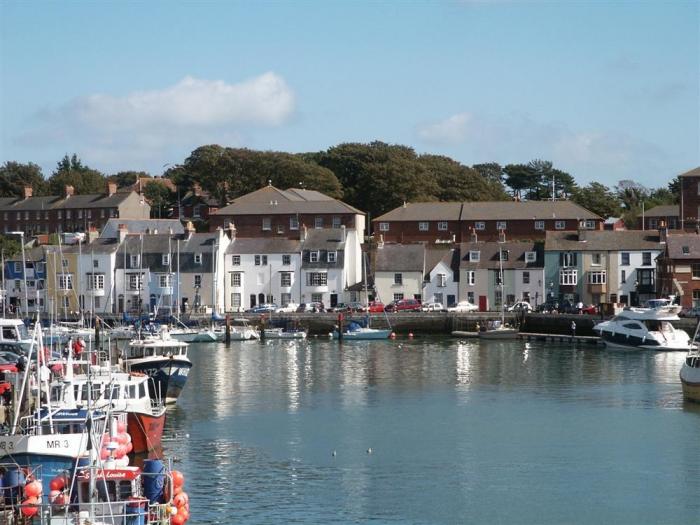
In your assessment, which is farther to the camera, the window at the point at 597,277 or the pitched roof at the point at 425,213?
the pitched roof at the point at 425,213

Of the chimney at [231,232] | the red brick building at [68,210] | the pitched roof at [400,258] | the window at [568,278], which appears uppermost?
the red brick building at [68,210]

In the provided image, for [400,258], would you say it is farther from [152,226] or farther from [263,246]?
[152,226]

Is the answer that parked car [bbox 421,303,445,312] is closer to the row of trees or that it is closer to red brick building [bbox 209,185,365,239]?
red brick building [bbox 209,185,365,239]

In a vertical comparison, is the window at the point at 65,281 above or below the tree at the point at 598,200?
below

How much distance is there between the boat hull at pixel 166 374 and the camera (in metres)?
51.8

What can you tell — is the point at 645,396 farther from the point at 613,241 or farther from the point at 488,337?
the point at 613,241

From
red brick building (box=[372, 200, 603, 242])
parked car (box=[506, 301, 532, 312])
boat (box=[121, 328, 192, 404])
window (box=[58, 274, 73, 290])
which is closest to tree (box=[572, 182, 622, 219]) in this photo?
red brick building (box=[372, 200, 603, 242])

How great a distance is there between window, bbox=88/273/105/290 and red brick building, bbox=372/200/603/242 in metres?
24.3

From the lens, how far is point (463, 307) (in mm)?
98125

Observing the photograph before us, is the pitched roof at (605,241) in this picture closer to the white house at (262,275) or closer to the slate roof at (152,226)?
the white house at (262,275)

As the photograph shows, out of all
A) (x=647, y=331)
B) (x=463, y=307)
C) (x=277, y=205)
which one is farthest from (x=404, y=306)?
(x=647, y=331)

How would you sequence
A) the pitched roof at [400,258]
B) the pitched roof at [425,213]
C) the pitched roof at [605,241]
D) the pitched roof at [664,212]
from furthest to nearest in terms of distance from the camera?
the pitched roof at [664,212], the pitched roof at [425,213], the pitched roof at [400,258], the pitched roof at [605,241]

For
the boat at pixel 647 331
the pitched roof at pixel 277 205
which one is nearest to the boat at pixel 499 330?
the boat at pixel 647 331

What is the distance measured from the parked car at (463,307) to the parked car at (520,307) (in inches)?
102
